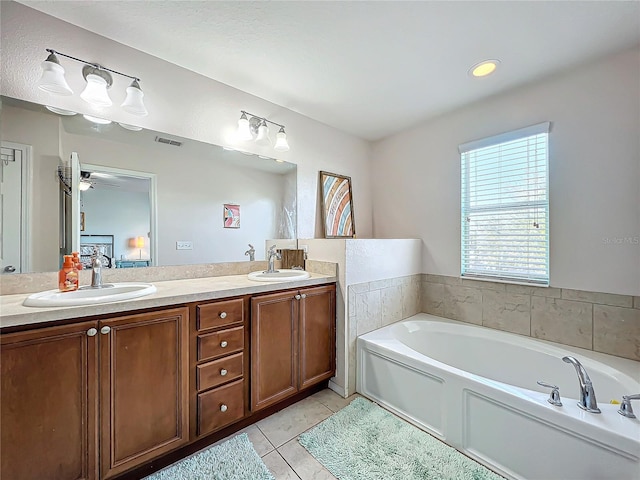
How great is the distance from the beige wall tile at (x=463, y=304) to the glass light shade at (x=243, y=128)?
7.45 ft

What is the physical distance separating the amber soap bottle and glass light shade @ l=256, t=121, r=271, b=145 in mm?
1474

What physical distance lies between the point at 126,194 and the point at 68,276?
58 cm

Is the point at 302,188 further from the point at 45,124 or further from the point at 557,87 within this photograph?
the point at 557,87

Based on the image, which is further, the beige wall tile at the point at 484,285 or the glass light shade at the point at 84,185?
the beige wall tile at the point at 484,285

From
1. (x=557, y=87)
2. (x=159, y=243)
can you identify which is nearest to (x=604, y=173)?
(x=557, y=87)

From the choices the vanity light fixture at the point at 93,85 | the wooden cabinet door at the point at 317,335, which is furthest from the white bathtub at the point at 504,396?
the vanity light fixture at the point at 93,85

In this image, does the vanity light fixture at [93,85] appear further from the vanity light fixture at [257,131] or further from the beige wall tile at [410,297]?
the beige wall tile at [410,297]

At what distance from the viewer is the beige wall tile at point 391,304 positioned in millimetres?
2311

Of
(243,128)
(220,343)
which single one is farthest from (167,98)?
(220,343)

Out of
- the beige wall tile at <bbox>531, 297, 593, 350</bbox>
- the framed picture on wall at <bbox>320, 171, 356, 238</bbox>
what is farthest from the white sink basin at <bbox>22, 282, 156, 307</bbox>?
the beige wall tile at <bbox>531, 297, 593, 350</bbox>

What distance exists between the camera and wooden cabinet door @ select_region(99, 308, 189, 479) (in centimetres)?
118

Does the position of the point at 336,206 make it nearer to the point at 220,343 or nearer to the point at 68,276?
the point at 220,343

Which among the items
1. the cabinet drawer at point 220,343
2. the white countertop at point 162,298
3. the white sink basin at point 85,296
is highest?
the white sink basin at point 85,296

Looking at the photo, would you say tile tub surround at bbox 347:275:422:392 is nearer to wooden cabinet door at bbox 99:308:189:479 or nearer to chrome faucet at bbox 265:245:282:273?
chrome faucet at bbox 265:245:282:273
